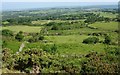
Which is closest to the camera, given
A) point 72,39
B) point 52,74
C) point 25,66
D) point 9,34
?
point 52,74

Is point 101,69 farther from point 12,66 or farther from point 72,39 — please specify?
point 72,39

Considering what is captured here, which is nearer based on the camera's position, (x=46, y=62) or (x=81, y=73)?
(x=81, y=73)

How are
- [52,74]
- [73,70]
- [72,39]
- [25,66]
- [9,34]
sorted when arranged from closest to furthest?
[52,74]
[73,70]
[25,66]
[72,39]
[9,34]

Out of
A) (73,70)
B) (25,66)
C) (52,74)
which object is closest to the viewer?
(52,74)

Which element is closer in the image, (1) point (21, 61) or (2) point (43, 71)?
(2) point (43, 71)

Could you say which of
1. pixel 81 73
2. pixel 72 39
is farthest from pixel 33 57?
pixel 72 39

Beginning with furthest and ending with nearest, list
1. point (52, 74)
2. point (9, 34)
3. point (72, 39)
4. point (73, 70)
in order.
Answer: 1. point (9, 34)
2. point (72, 39)
3. point (73, 70)
4. point (52, 74)

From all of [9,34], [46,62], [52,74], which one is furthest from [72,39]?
[52,74]

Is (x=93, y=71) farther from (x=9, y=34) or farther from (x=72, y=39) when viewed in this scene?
(x=9, y=34)

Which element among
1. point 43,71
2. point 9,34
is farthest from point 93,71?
point 9,34
